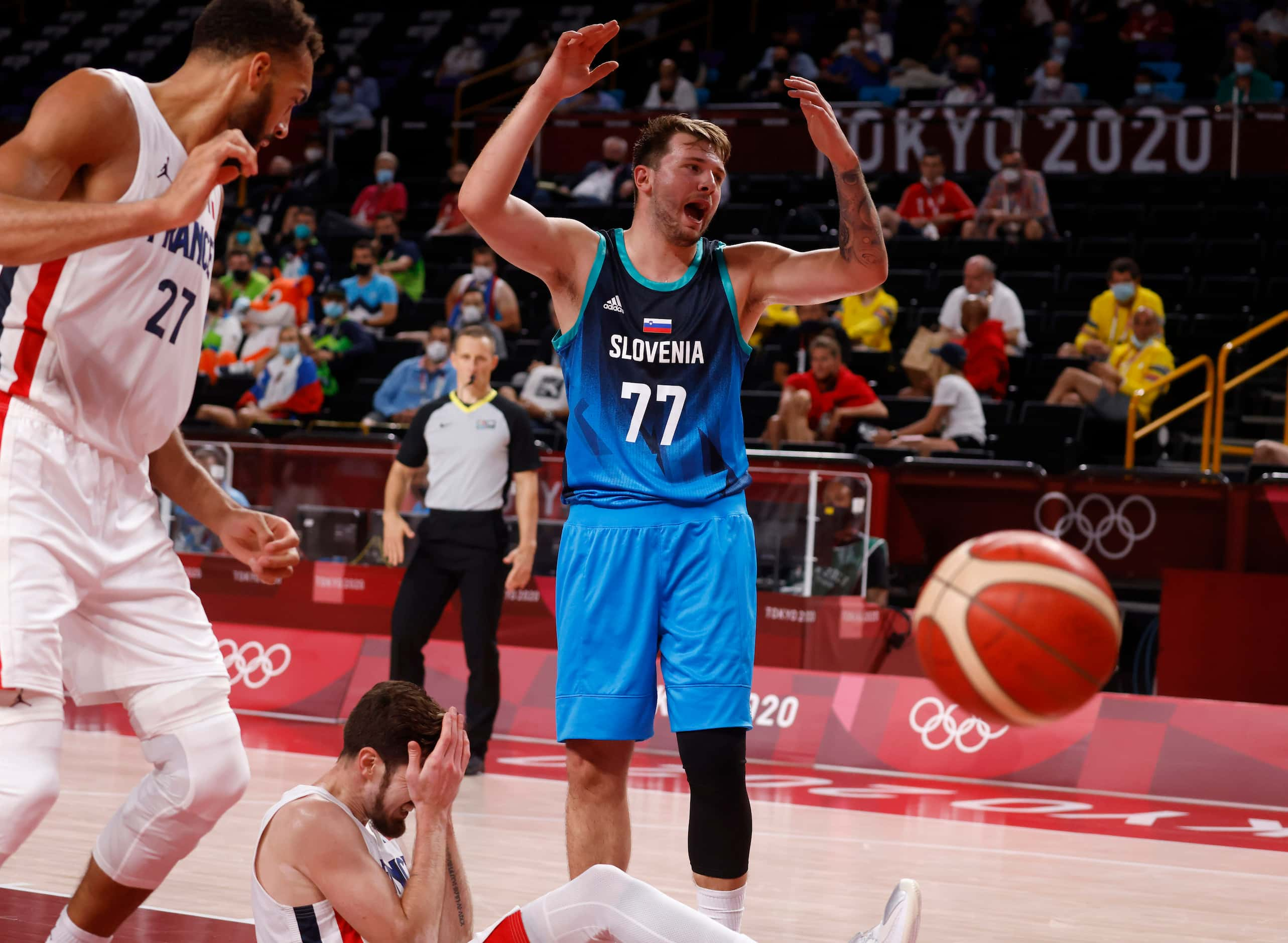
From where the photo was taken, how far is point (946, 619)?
161 inches

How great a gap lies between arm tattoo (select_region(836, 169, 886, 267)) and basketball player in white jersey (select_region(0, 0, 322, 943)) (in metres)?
1.56

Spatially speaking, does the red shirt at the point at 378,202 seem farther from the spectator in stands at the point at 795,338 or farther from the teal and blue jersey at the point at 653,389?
the teal and blue jersey at the point at 653,389

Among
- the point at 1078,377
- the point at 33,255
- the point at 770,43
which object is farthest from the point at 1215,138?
the point at 33,255

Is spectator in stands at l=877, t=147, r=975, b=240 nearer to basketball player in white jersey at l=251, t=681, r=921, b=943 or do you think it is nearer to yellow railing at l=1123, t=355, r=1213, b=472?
yellow railing at l=1123, t=355, r=1213, b=472

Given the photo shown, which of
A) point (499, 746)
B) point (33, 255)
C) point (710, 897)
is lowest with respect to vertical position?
point (499, 746)

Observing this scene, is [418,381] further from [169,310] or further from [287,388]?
[169,310]

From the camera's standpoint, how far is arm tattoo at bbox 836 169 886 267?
4.32 m

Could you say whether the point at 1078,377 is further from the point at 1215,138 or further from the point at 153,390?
the point at 153,390

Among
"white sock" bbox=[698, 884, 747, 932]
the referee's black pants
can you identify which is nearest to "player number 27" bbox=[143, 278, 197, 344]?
"white sock" bbox=[698, 884, 747, 932]

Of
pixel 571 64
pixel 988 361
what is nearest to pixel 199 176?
pixel 571 64

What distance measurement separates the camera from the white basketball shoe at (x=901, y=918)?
3.68 m

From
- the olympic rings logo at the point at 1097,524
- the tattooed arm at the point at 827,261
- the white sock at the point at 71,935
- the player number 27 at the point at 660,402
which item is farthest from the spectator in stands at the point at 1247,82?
the white sock at the point at 71,935

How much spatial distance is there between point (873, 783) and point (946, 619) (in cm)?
483

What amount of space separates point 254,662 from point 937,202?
8.10m
